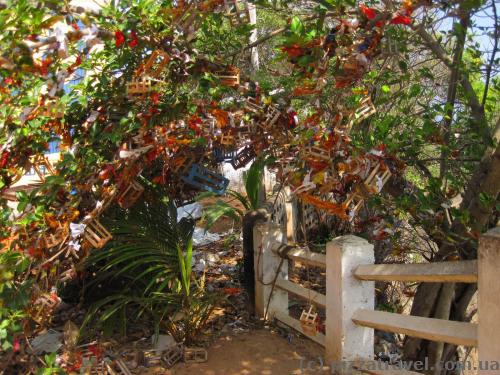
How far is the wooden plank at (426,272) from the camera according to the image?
3174 millimetres

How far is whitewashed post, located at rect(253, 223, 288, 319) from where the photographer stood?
5.34 meters

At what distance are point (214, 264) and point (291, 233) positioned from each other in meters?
1.76

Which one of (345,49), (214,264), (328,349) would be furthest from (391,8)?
(214,264)

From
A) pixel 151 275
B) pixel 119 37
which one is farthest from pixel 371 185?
pixel 151 275

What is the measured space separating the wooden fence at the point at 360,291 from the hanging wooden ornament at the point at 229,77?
1.36m

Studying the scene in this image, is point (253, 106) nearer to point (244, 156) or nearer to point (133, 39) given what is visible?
point (244, 156)

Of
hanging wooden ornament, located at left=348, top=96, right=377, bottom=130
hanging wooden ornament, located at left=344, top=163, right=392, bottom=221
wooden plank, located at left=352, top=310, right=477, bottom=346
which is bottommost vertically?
wooden plank, located at left=352, top=310, right=477, bottom=346

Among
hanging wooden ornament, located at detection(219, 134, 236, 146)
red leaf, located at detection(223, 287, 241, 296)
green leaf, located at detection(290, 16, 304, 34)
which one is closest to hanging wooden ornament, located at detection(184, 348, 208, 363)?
red leaf, located at detection(223, 287, 241, 296)

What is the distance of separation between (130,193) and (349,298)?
5.92 ft

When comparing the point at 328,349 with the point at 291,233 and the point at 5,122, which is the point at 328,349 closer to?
the point at 5,122

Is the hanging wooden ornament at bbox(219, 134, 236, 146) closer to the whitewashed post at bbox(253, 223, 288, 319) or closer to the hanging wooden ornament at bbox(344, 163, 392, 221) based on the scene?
the hanging wooden ornament at bbox(344, 163, 392, 221)

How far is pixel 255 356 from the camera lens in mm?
4590

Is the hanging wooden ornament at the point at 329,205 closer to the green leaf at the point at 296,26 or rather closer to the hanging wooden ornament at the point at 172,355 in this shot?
the green leaf at the point at 296,26

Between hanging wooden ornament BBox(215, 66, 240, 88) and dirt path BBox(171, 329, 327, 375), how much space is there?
2.16 m
